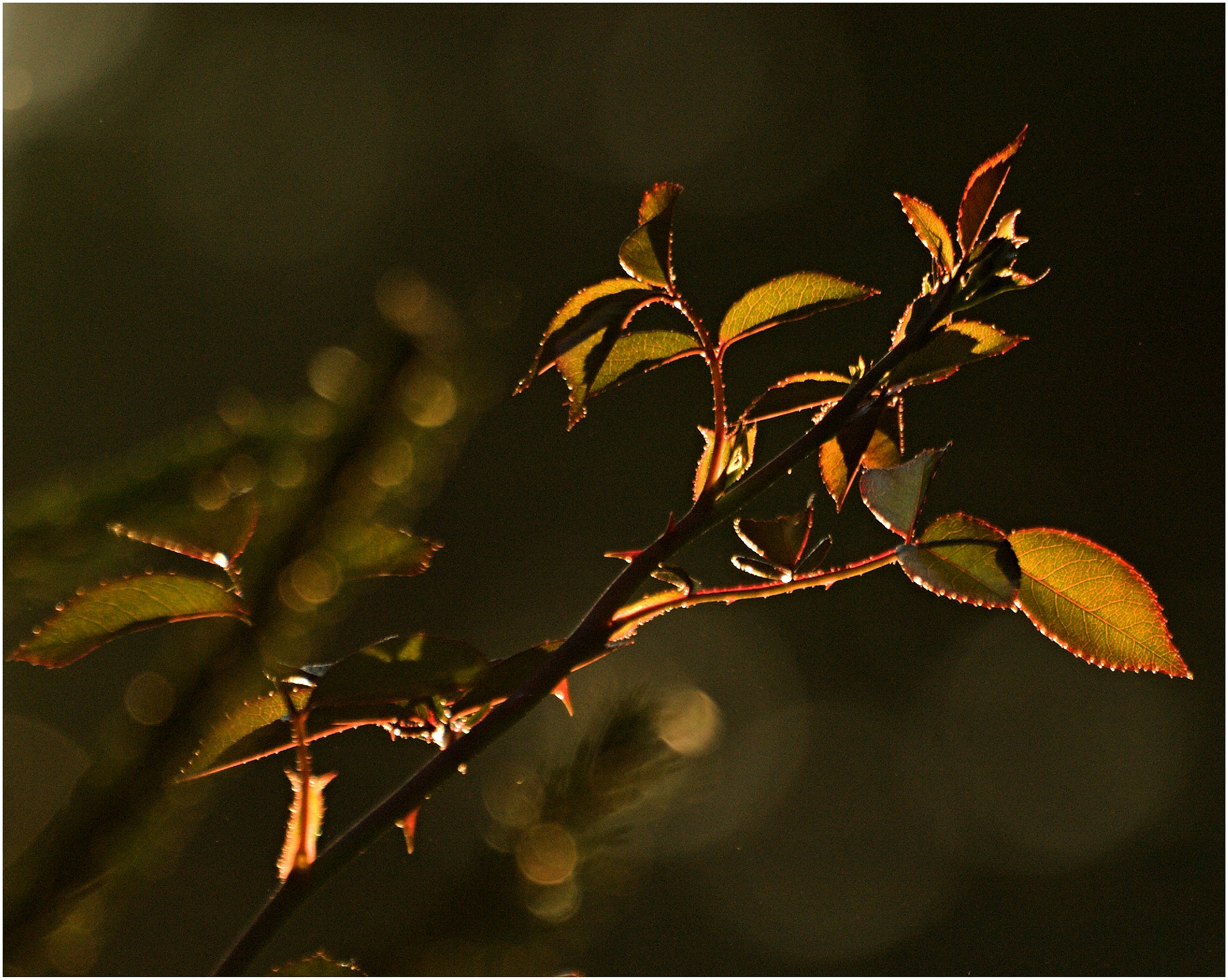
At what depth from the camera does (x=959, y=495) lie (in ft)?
11.5

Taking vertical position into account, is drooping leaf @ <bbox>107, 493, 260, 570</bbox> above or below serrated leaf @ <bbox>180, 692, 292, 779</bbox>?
above

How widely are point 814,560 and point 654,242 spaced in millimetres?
108

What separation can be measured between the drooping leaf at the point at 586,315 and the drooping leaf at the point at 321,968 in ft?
0.53

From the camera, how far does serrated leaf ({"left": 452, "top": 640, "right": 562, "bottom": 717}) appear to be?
0.83ft

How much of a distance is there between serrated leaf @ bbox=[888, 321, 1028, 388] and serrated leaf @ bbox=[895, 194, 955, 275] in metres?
0.03

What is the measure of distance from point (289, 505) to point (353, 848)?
11cm

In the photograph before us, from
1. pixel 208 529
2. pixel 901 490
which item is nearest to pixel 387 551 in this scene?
pixel 208 529

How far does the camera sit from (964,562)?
28 cm

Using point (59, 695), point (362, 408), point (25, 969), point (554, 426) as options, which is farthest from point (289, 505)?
point (554, 426)

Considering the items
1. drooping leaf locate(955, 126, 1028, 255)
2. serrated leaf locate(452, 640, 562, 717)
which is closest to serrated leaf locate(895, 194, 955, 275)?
drooping leaf locate(955, 126, 1028, 255)

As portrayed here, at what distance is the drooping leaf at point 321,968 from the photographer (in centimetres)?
25

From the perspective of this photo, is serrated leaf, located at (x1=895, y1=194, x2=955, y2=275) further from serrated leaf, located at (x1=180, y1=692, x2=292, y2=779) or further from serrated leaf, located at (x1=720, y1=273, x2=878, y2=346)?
serrated leaf, located at (x1=180, y1=692, x2=292, y2=779)

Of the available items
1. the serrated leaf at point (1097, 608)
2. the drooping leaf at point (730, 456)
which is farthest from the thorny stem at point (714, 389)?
the serrated leaf at point (1097, 608)

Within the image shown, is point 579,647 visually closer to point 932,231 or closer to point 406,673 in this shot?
point 406,673
